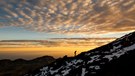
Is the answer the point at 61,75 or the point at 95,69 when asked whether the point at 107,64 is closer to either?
the point at 95,69

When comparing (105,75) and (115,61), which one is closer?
(105,75)

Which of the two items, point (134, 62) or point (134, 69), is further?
point (134, 62)

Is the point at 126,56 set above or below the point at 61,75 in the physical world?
above

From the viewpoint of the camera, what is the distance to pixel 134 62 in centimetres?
3506

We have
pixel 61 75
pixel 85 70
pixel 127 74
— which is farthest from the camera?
pixel 61 75

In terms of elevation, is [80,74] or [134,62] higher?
[134,62]

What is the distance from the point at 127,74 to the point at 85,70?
1046 cm

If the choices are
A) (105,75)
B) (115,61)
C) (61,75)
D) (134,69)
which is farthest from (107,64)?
(61,75)

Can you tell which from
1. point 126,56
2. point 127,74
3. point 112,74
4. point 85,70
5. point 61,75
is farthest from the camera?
point 61,75

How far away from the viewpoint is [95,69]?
39594mm

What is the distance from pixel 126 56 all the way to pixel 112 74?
5.49 meters

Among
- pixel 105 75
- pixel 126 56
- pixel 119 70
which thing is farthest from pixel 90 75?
pixel 126 56

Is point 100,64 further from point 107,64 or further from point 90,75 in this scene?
point 90,75

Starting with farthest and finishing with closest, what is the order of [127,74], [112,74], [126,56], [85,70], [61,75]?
[61,75]
[85,70]
[126,56]
[112,74]
[127,74]
